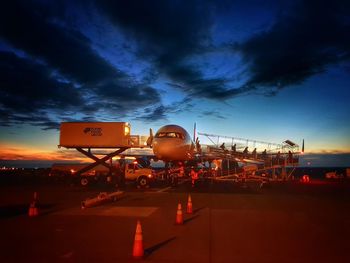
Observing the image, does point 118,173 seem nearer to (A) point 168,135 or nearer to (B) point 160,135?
(B) point 160,135

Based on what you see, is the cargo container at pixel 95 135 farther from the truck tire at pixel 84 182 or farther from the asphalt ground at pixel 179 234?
the asphalt ground at pixel 179 234

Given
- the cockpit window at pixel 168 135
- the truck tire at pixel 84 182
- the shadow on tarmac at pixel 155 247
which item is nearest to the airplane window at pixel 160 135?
the cockpit window at pixel 168 135

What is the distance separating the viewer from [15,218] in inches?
555

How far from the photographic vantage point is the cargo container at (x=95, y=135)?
3547cm

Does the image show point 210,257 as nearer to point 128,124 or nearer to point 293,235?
point 293,235

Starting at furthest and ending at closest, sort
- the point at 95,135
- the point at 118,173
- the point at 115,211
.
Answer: the point at 118,173, the point at 95,135, the point at 115,211

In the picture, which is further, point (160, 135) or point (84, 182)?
point (84, 182)

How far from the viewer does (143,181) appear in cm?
3353

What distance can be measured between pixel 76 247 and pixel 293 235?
6.36 m

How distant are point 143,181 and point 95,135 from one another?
6.94m

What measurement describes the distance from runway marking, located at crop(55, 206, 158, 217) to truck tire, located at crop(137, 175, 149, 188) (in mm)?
15581

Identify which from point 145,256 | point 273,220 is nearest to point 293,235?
point 273,220

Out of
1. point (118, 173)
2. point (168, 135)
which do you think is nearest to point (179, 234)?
point (168, 135)

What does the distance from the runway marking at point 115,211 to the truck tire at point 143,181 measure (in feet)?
51.1
